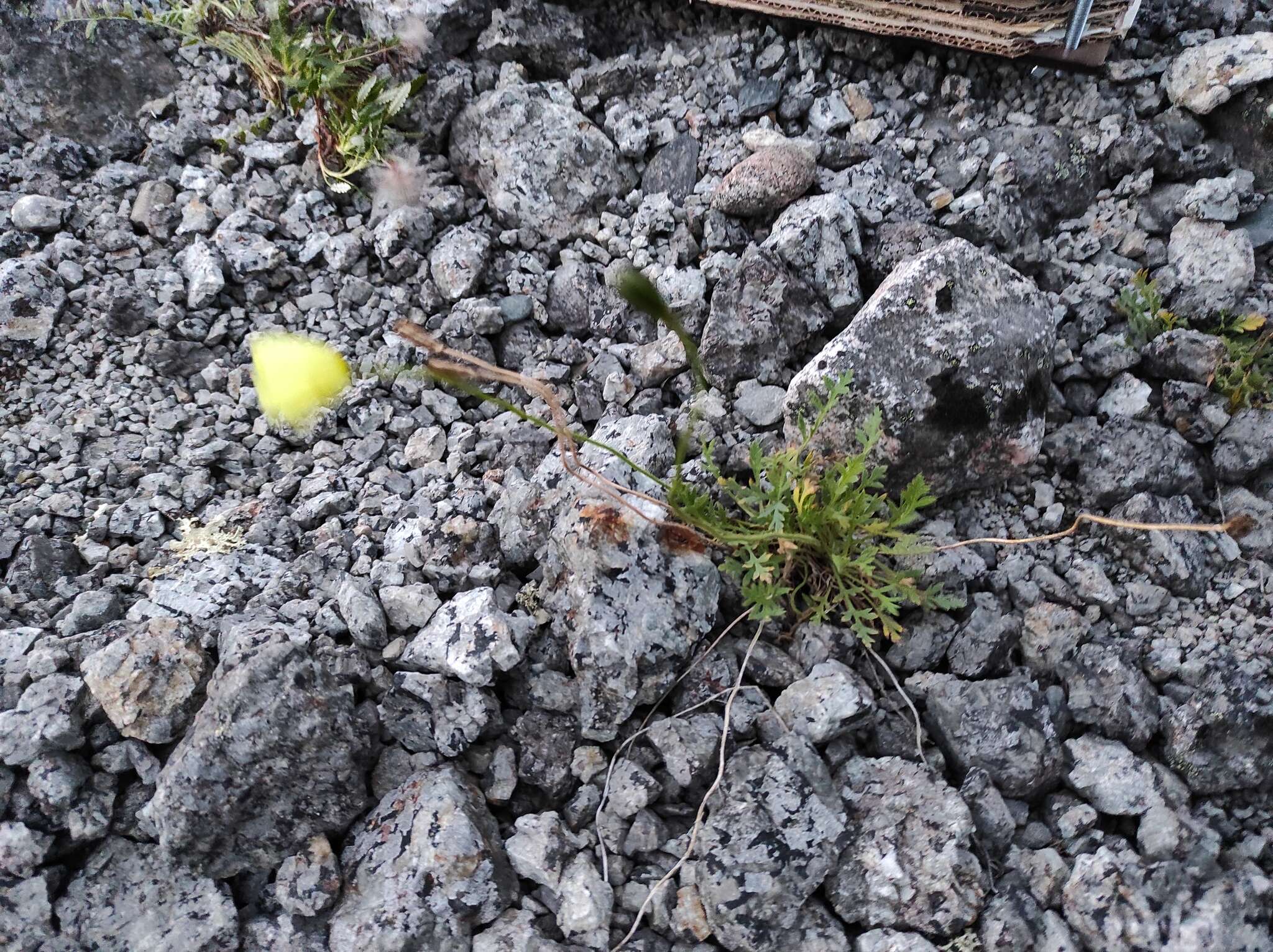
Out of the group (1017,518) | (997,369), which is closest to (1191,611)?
(1017,518)

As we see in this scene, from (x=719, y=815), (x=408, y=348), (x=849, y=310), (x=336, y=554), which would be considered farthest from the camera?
(x=408, y=348)

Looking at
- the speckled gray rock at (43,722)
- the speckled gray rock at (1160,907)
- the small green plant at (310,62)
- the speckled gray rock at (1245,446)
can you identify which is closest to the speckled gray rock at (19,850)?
the speckled gray rock at (43,722)

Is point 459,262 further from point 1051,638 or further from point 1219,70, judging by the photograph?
point 1219,70

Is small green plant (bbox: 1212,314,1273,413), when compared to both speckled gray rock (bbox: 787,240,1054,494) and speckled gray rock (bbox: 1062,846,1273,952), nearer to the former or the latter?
speckled gray rock (bbox: 787,240,1054,494)

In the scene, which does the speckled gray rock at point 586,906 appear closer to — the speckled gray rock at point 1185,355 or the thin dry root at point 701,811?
the thin dry root at point 701,811

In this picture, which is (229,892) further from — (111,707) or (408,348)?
(408,348)

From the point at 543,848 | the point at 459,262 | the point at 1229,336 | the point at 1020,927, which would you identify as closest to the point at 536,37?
the point at 459,262
